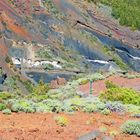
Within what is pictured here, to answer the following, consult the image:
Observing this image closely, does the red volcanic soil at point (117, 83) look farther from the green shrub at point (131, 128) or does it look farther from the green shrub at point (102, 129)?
the green shrub at point (131, 128)

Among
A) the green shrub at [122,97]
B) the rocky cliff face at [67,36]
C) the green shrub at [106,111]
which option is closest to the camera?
the green shrub at [106,111]

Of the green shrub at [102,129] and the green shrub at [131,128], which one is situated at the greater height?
the green shrub at [131,128]

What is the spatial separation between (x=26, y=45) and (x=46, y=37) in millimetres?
7219

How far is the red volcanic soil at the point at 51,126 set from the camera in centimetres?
1144

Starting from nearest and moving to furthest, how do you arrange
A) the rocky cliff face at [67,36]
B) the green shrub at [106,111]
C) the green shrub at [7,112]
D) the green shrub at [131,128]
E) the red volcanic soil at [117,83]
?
the green shrub at [131,128], the green shrub at [7,112], the green shrub at [106,111], the red volcanic soil at [117,83], the rocky cliff face at [67,36]

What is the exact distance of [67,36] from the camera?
2581 inches

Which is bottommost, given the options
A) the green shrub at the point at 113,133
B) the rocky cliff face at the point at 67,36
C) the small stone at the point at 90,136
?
the rocky cliff face at the point at 67,36

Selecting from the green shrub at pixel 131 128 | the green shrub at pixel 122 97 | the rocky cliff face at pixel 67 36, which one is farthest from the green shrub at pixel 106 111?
the rocky cliff face at pixel 67 36

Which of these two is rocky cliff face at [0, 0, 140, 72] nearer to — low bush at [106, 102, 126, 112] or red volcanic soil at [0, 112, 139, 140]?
low bush at [106, 102, 126, 112]

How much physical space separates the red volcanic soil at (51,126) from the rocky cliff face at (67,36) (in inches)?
1165

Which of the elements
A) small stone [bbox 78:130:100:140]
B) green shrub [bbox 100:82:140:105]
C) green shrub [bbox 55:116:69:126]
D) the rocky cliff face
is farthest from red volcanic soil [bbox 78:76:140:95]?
the rocky cliff face

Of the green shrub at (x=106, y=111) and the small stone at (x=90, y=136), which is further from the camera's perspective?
the green shrub at (x=106, y=111)

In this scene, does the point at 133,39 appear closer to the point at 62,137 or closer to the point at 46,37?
the point at 46,37

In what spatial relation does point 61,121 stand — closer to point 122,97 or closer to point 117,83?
point 122,97
